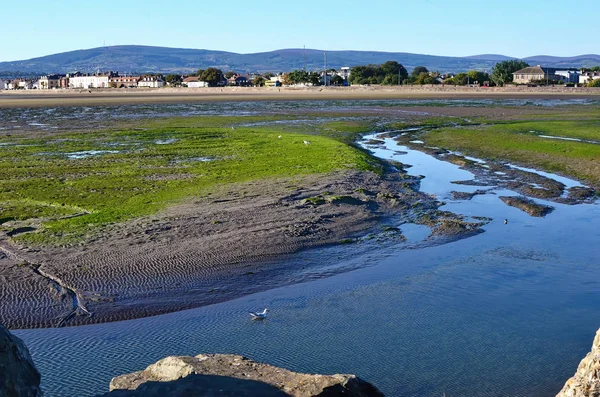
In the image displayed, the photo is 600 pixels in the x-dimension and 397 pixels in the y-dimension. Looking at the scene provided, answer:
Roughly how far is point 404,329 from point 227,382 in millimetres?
5378

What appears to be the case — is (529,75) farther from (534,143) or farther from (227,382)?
(227,382)

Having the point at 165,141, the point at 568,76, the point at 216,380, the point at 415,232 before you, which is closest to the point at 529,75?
the point at 568,76

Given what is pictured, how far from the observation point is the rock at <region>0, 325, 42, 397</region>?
5562 millimetres

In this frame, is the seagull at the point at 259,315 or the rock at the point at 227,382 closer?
the rock at the point at 227,382

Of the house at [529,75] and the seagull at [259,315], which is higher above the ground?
the house at [529,75]

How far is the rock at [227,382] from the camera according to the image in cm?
708

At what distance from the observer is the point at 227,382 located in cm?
741

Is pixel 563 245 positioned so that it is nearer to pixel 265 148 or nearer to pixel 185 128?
pixel 265 148

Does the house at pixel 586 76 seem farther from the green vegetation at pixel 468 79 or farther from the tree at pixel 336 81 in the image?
the tree at pixel 336 81

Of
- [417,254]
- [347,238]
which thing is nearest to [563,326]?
[417,254]

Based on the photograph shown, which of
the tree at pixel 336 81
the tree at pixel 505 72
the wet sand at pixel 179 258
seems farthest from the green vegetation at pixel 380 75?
the wet sand at pixel 179 258

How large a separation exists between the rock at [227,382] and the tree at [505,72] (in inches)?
5958

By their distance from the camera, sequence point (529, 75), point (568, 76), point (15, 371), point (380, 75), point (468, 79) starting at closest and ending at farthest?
1. point (15, 371)
2. point (468, 79)
3. point (529, 75)
4. point (380, 75)
5. point (568, 76)

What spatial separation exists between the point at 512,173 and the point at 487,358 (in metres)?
18.5
